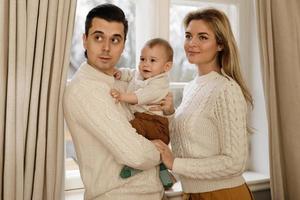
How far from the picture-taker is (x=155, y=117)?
1.60 metres

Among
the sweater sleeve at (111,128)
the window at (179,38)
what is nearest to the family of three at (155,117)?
the sweater sleeve at (111,128)

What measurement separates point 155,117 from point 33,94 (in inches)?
21.3

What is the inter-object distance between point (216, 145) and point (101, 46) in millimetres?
696

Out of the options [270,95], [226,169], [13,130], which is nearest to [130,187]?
[226,169]

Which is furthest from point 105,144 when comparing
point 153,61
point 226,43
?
point 226,43

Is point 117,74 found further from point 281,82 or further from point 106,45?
point 281,82

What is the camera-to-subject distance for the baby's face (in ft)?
5.56

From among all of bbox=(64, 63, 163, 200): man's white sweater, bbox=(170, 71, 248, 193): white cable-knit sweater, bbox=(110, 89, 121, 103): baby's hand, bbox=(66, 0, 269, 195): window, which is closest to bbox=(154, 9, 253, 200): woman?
bbox=(170, 71, 248, 193): white cable-knit sweater

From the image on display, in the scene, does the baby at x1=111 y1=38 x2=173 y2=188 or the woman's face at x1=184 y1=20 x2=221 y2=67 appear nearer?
the baby at x1=111 y1=38 x2=173 y2=188

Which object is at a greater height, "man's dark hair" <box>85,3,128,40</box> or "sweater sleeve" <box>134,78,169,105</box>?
"man's dark hair" <box>85,3,128,40</box>

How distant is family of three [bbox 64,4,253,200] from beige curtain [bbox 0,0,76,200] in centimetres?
15

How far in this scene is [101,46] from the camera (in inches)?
58.5

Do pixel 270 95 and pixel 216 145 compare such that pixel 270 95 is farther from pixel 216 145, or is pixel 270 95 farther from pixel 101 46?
pixel 101 46

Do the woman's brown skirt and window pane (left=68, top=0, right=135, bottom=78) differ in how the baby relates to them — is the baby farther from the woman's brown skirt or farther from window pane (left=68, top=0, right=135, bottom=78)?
window pane (left=68, top=0, right=135, bottom=78)
